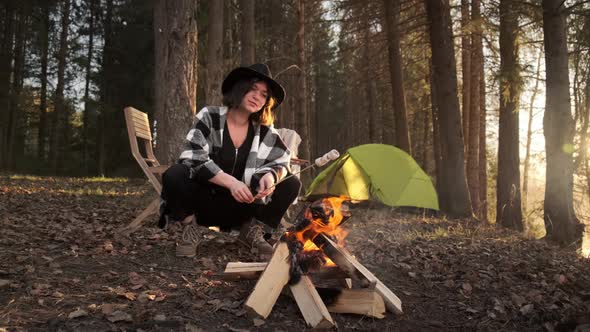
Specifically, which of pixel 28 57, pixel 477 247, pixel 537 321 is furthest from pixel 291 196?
pixel 28 57

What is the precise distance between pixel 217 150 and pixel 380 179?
18.5 ft

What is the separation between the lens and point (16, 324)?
7.70ft

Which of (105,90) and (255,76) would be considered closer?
(255,76)

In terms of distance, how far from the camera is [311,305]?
2.62m

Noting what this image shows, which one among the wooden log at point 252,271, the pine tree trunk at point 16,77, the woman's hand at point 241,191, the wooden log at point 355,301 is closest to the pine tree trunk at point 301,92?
the woman's hand at point 241,191

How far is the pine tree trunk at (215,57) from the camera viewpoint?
9852 millimetres

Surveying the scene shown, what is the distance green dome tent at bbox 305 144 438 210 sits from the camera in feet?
27.6

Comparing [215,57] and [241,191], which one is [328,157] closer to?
[241,191]

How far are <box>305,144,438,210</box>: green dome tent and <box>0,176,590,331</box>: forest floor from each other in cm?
298

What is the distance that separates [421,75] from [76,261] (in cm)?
1361

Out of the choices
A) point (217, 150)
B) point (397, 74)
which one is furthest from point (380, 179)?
point (217, 150)

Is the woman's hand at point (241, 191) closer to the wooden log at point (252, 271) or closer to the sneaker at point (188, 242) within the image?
the wooden log at point (252, 271)

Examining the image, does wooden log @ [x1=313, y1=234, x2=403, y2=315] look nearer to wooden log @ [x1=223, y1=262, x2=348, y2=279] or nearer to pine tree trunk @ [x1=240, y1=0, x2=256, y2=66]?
wooden log @ [x1=223, y1=262, x2=348, y2=279]

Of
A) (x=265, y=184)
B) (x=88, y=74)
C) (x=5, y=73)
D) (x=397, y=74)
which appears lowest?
(x=265, y=184)
